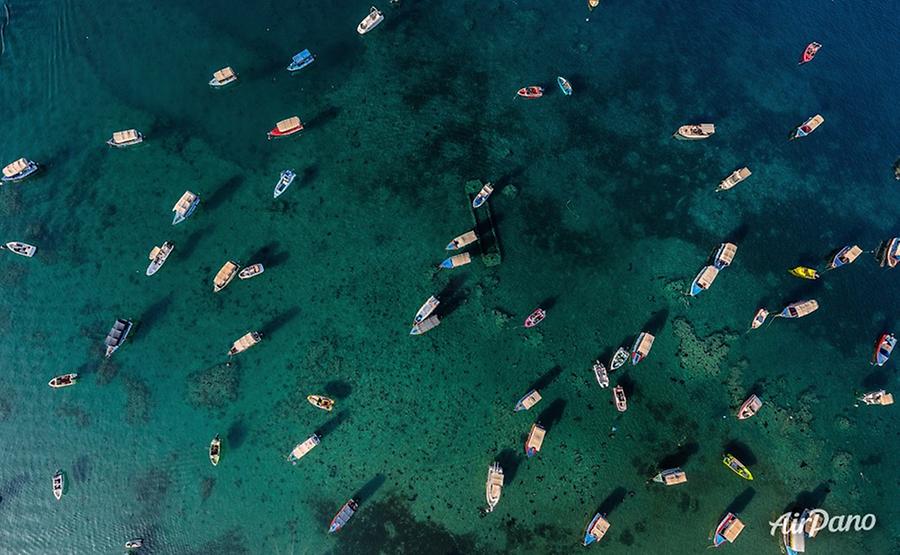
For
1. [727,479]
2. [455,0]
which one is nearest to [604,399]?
[727,479]

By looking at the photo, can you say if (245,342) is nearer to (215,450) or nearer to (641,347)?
(215,450)

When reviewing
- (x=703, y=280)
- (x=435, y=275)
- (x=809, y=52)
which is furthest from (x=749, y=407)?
(x=809, y=52)

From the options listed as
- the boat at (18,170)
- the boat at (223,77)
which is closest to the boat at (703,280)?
the boat at (223,77)

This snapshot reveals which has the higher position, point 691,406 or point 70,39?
point 70,39

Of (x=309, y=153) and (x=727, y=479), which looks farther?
(x=309, y=153)

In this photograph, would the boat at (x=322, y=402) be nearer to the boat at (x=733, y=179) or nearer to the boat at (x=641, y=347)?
the boat at (x=641, y=347)

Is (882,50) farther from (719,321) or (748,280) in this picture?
(719,321)
